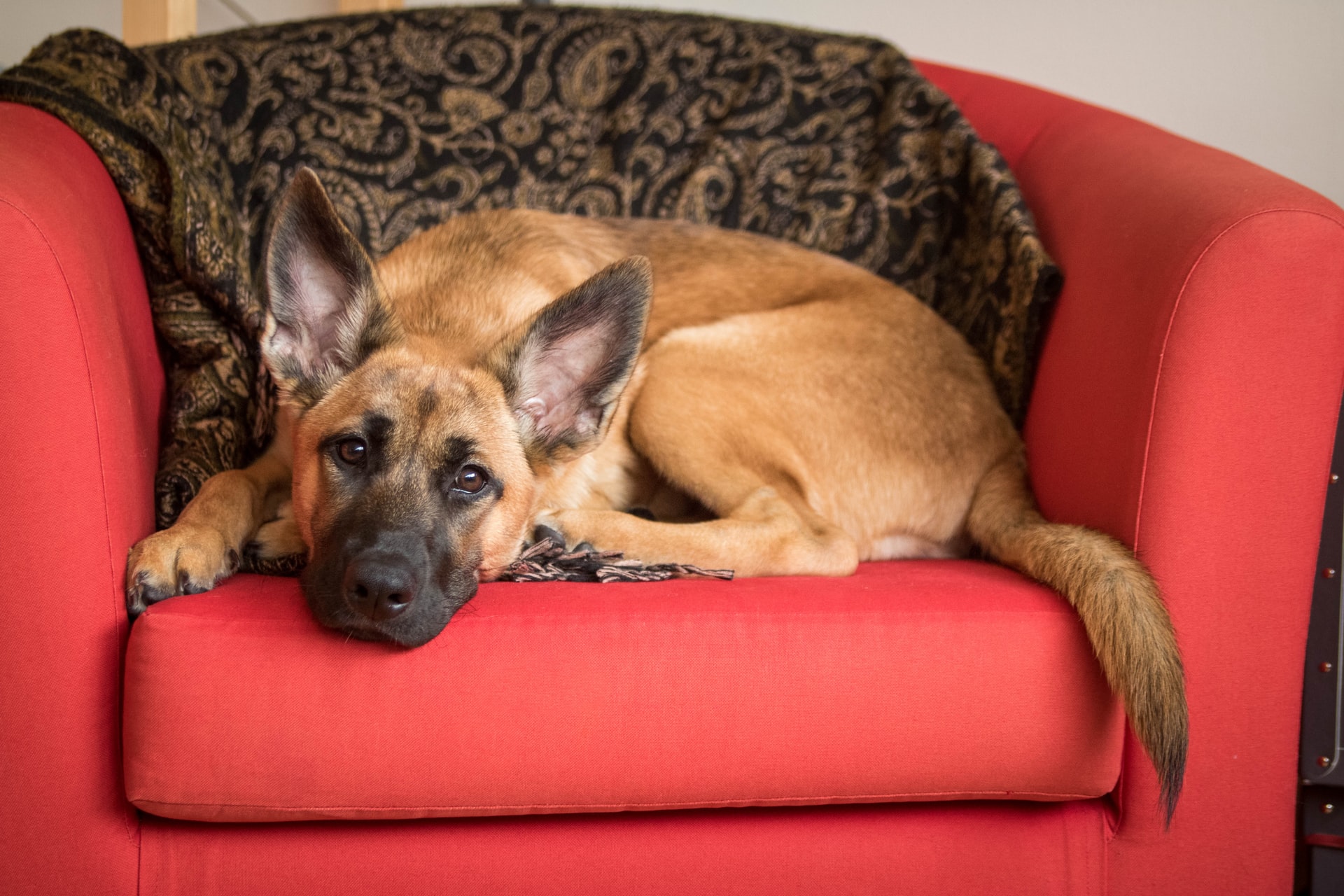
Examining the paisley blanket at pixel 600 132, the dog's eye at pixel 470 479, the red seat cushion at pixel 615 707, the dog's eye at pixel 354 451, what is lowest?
the red seat cushion at pixel 615 707

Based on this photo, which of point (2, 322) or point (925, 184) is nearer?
point (2, 322)

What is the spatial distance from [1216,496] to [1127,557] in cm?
22

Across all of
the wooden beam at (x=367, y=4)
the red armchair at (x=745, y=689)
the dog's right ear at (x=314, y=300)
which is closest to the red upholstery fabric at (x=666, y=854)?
the red armchair at (x=745, y=689)

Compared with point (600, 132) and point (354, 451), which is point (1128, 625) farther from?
point (600, 132)

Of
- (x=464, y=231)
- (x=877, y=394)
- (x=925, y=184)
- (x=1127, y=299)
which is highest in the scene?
(x=925, y=184)

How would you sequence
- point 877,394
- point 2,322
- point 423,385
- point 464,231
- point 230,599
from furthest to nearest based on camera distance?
1. point 464,231
2. point 877,394
3. point 423,385
4. point 230,599
5. point 2,322

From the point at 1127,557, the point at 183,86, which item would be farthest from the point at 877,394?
the point at 183,86

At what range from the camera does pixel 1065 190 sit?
2.73 m

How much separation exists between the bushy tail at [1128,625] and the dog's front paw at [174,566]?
1826 mm

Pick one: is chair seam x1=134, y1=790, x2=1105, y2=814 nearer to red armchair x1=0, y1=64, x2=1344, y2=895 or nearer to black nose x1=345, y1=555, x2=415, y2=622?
red armchair x1=0, y1=64, x2=1344, y2=895

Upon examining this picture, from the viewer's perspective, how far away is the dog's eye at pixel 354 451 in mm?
2039

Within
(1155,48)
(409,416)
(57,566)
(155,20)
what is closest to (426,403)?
(409,416)

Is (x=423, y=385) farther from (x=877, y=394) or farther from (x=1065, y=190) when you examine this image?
(x=1065, y=190)

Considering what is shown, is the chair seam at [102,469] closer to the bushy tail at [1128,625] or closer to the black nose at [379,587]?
the black nose at [379,587]
